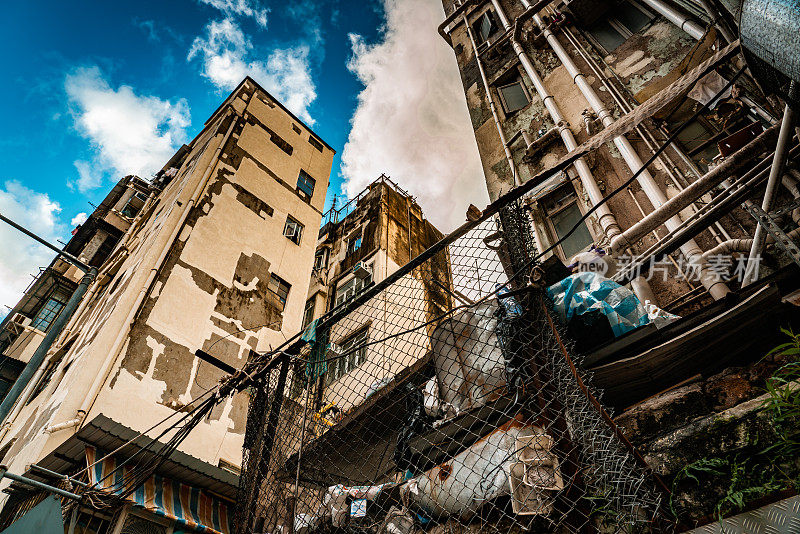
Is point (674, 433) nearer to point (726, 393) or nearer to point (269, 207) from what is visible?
point (726, 393)

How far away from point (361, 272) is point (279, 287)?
3.94 m

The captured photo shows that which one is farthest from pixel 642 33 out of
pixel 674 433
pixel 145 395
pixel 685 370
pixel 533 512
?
pixel 145 395

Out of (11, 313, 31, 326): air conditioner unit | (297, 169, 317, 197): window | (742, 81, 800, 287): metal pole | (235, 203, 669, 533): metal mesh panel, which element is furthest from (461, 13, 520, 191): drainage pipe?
(11, 313, 31, 326): air conditioner unit

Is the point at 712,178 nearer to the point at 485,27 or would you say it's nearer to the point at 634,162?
the point at 634,162

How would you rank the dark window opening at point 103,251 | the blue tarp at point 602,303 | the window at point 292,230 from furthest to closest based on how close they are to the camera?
1. the dark window opening at point 103,251
2. the window at point 292,230
3. the blue tarp at point 602,303

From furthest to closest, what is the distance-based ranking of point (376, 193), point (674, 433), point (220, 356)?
point (376, 193)
point (220, 356)
point (674, 433)

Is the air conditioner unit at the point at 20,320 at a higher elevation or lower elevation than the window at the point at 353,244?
lower

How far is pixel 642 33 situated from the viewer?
8.50 m

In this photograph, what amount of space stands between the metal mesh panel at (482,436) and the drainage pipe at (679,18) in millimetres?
6291

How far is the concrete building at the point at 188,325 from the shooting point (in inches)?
316

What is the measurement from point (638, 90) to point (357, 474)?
8.16 meters

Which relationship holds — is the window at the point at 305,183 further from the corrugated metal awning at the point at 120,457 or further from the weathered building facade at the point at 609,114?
the corrugated metal awning at the point at 120,457

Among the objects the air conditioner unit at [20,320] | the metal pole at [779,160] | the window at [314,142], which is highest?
the window at [314,142]

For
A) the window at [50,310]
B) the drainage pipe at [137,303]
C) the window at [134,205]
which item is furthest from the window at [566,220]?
the window at [50,310]
